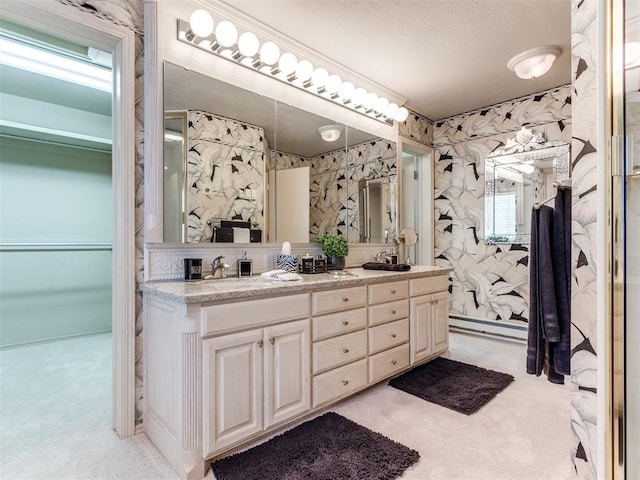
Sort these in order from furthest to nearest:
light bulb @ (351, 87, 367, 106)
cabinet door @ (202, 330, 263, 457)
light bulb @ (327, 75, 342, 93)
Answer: light bulb @ (351, 87, 367, 106)
light bulb @ (327, 75, 342, 93)
cabinet door @ (202, 330, 263, 457)

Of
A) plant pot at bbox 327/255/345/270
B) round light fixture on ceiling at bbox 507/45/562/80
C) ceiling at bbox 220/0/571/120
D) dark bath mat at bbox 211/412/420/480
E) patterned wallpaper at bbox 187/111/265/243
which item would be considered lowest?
dark bath mat at bbox 211/412/420/480

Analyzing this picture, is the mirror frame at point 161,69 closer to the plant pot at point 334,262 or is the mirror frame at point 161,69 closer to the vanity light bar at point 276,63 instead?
the vanity light bar at point 276,63

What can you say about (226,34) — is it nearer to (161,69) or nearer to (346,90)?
(161,69)

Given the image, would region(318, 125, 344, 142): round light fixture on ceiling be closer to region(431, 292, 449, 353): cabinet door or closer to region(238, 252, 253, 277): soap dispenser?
region(238, 252, 253, 277): soap dispenser

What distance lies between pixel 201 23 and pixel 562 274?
223cm

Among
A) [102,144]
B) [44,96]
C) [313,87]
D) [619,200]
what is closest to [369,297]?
[619,200]

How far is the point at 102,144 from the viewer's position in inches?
137

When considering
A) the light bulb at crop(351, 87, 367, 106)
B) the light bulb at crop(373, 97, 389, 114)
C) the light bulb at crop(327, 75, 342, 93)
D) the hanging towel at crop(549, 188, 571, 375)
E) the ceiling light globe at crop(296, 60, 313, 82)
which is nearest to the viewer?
the hanging towel at crop(549, 188, 571, 375)

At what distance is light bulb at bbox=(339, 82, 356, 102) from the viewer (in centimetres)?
270

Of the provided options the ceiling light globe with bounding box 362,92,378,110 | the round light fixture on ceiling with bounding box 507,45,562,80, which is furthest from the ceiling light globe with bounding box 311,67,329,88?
the round light fixture on ceiling with bounding box 507,45,562,80

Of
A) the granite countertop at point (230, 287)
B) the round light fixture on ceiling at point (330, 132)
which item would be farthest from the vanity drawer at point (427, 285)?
the round light fixture on ceiling at point (330, 132)

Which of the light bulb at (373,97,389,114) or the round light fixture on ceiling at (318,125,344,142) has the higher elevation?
the light bulb at (373,97,389,114)

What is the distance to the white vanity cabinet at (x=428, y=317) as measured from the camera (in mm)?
2490

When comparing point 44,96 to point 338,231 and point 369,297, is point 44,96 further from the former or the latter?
point 369,297
